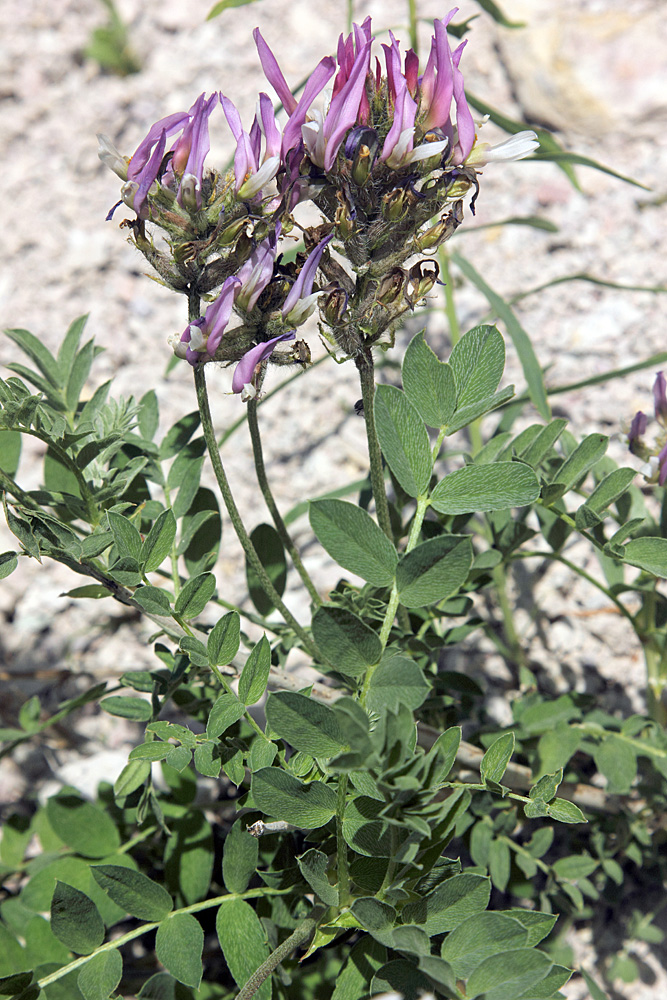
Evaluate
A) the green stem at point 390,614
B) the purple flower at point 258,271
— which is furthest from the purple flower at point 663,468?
the purple flower at point 258,271

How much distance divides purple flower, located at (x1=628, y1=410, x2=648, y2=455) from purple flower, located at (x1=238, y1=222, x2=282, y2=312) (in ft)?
2.18

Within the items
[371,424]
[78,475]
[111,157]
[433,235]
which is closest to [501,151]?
[433,235]

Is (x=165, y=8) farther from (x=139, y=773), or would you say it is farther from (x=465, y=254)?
(x=139, y=773)

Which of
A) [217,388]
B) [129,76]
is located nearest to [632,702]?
[217,388]

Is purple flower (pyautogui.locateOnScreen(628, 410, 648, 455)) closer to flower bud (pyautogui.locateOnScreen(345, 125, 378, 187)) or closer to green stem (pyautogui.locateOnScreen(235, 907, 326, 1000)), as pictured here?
flower bud (pyautogui.locateOnScreen(345, 125, 378, 187))

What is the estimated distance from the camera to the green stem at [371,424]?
995 mm

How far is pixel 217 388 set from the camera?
221 cm

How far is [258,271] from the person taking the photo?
95cm

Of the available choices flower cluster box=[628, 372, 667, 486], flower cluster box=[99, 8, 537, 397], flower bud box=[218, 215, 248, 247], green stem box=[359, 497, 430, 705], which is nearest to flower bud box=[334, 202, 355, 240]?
flower cluster box=[99, 8, 537, 397]

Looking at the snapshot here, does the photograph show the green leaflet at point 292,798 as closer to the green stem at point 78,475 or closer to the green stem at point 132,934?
the green stem at point 132,934

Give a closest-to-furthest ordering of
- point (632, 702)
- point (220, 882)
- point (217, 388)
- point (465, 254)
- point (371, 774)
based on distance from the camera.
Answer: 1. point (371, 774)
2. point (220, 882)
3. point (632, 702)
4. point (217, 388)
5. point (465, 254)

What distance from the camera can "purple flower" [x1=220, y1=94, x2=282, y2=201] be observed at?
0.94 metres

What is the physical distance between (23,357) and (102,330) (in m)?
0.25

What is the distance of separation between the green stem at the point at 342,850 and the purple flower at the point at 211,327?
1.72ft
